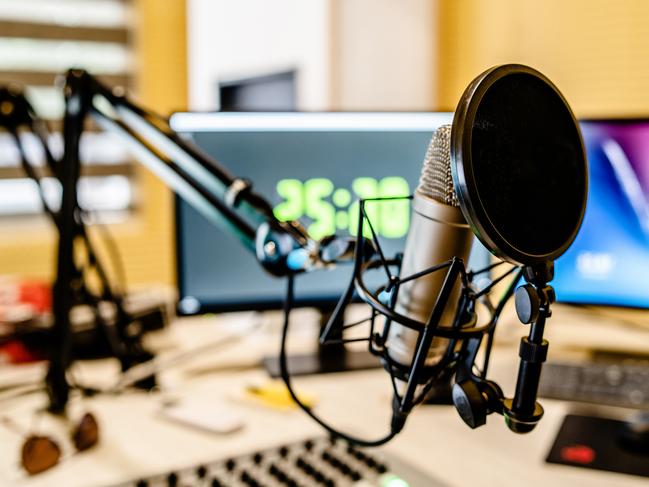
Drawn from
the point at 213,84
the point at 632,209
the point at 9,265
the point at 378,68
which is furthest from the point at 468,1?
the point at 9,265

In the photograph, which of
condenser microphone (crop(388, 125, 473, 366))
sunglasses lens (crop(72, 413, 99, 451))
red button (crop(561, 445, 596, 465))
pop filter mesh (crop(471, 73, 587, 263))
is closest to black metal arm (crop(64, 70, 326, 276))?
condenser microphone (crop(388, 125, 473, 366))

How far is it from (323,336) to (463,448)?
477 millimetres

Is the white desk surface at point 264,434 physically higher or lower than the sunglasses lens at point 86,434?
lower

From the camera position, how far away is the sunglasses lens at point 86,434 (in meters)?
0.92

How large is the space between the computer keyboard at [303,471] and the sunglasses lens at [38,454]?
0.15 meters

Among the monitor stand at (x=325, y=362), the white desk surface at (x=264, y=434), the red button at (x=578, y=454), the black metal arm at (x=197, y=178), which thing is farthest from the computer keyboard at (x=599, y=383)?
the black metal arm at (x=197, y=178)

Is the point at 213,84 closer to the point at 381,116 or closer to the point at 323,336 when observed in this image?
the point at 381,116

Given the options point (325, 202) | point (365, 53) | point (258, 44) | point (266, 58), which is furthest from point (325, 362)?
point (258, 44)

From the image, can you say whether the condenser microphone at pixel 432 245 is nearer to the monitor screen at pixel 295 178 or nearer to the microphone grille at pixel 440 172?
the microphone grille at pixel 440 172

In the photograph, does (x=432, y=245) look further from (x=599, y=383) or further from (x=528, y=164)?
(x=599, y=383)

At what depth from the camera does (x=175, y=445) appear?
95 centimetres

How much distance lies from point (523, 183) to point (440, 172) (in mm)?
72

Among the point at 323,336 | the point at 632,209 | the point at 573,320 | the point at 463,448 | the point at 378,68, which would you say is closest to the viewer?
the point at 323,336

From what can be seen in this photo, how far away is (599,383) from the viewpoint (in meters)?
1.12
